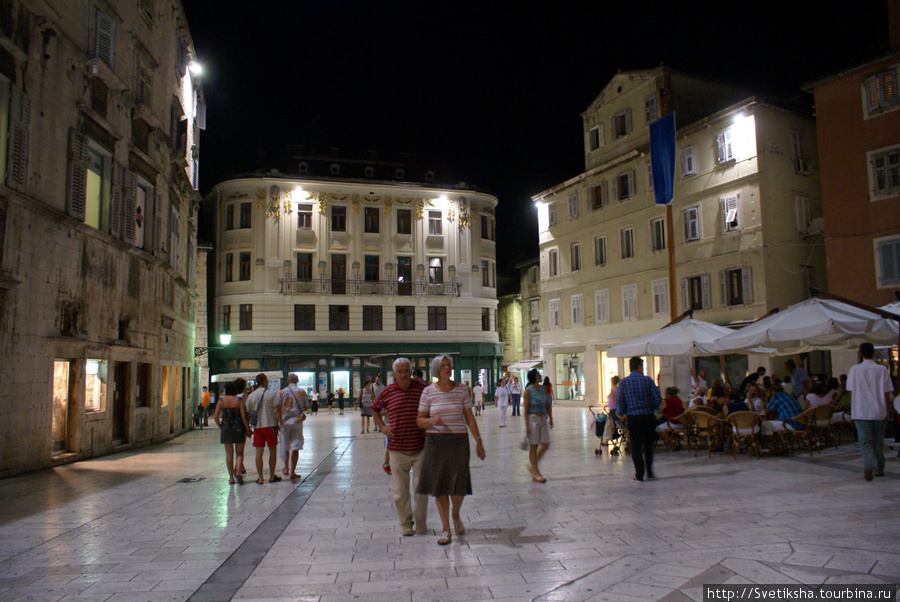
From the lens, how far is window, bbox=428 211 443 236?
4256cm

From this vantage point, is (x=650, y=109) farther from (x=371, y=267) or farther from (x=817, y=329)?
(x=817, y=329)

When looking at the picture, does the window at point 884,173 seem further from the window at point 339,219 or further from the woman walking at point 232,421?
the window at point 339,219

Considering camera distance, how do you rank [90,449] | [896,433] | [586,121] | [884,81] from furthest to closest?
[586,121] < [884,81] < [90,449] < [896,433]

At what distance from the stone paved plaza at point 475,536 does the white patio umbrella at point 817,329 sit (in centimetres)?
201

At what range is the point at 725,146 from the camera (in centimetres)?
2773

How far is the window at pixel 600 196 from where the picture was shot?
34312mm

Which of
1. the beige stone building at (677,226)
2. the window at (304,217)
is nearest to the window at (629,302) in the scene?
the beige stone building at (677,226)

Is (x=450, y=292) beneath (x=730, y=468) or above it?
above

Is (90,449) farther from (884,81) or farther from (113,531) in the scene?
(884,81)

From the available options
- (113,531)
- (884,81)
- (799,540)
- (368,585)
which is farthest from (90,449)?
(884,81)

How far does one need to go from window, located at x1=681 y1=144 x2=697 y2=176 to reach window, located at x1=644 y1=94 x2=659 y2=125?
2.54 metres

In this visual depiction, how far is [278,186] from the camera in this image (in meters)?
40.1

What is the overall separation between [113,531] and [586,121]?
3320 centimetres

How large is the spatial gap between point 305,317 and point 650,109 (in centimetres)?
2217
